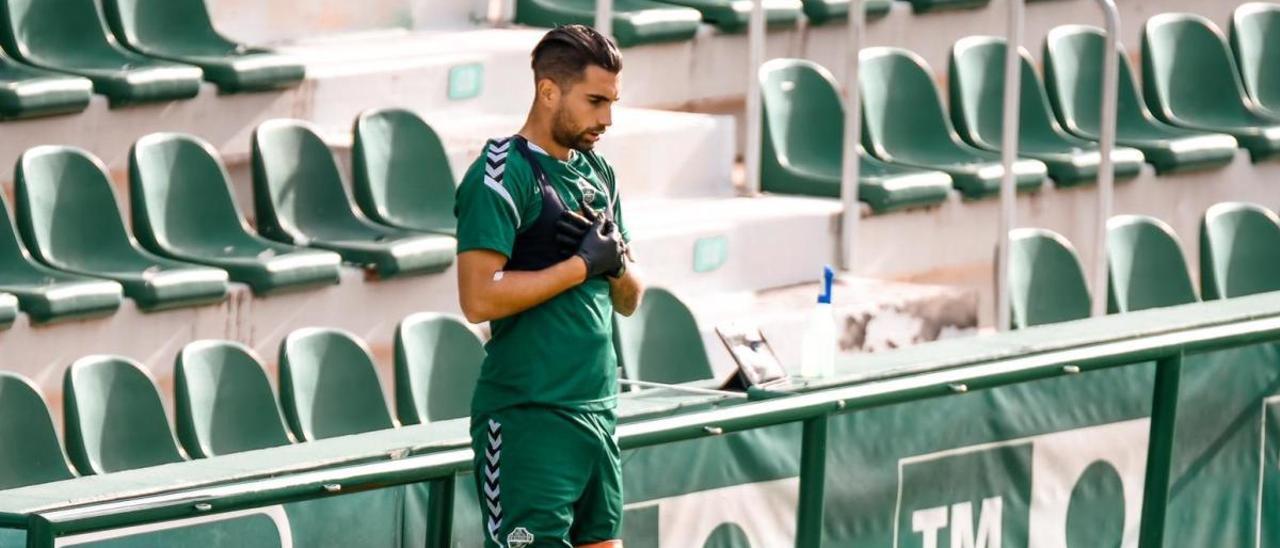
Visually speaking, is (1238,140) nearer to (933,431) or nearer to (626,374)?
(626,374)

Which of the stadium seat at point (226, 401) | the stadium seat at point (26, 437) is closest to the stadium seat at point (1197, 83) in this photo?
the stadium seat at point (226, 401)

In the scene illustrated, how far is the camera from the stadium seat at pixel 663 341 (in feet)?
21.4

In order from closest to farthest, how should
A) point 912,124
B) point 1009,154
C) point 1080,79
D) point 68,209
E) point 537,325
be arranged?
point 537,325, point 68,209, point 1009,154, point 912,124, point 1080,79

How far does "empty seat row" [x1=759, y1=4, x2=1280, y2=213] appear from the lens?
8484 millimetres

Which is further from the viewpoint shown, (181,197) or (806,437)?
(181,197)

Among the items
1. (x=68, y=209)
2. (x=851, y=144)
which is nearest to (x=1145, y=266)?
(x=851, y=144)

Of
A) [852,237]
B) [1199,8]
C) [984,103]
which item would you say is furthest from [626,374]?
[1199,8]

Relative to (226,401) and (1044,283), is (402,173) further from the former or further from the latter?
(1044,283)

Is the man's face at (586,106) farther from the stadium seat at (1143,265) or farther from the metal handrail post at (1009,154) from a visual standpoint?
the stadium seat at (1143,265)

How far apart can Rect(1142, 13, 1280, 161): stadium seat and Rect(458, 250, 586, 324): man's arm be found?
5970 mm

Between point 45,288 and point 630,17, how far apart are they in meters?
2.69

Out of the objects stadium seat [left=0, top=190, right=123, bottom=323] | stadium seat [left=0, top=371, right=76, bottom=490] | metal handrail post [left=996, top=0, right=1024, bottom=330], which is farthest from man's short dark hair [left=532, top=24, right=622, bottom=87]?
metal handrail post [left=996, top=0, right=1024, bottom=330]

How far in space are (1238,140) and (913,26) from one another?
51.4 inches

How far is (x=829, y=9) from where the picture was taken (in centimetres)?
917
